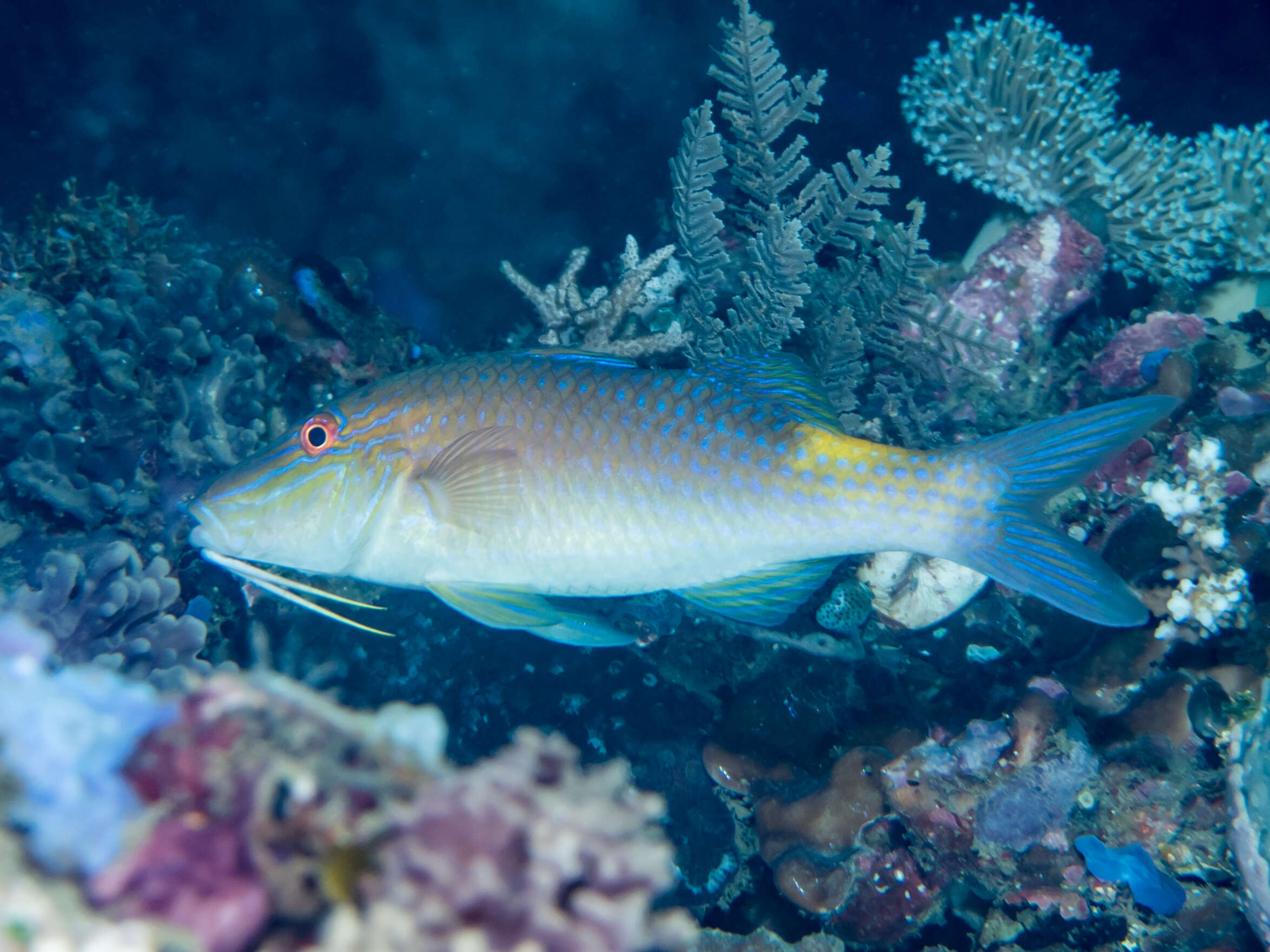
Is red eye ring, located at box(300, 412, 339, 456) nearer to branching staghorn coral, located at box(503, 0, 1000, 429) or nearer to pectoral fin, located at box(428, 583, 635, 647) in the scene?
pectoral fin, located at box(428, 583, 635, 647)

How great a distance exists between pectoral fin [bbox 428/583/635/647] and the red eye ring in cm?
82

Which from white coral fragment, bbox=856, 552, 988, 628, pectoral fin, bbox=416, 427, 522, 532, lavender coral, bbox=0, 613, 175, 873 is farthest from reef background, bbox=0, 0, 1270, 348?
lavender coral, bbox=0, 613, 175, 873

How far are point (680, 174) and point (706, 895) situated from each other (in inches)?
173

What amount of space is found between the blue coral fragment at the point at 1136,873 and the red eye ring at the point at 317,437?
161 inches

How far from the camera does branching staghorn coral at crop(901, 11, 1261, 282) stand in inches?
227

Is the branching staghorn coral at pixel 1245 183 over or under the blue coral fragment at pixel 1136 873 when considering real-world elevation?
over

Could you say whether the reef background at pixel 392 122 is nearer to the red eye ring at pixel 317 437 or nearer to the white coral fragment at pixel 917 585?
the red eye ring at pixel 317 437

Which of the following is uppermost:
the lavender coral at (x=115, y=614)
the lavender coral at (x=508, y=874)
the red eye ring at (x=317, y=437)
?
the lavender coral at (x=508, y=874)

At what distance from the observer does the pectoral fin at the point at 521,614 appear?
293cm

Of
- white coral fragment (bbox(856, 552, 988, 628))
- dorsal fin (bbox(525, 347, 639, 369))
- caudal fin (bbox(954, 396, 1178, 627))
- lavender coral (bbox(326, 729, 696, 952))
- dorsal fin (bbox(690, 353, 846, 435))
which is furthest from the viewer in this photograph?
white coral fragment (bbox(856, 552, 988, 628))

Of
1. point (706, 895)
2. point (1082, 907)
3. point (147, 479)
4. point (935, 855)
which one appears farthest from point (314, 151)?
point (1082, 907)

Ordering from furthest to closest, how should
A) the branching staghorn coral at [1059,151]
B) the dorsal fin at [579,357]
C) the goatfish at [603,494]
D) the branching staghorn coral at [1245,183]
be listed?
the branching staghorn coral at [1245,183] → the branching staghorn coral at [1059,151] → the dorsal fin at [579,357] → the goatfish at [603,494]

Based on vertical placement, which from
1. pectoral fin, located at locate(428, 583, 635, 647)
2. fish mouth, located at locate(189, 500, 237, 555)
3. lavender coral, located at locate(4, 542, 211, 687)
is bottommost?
lavender coral, located at locate(4, 542, 211, 687)

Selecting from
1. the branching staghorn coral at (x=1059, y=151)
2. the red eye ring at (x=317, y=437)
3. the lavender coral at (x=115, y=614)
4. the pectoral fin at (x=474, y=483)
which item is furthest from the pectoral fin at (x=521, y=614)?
the branching staghorn coral at (x=1059, y=151)
